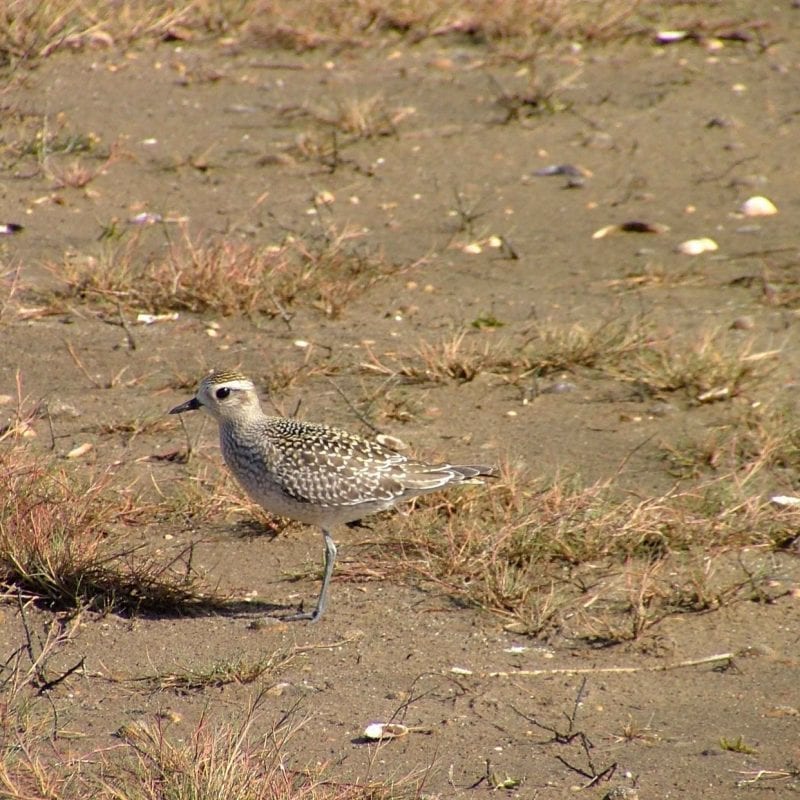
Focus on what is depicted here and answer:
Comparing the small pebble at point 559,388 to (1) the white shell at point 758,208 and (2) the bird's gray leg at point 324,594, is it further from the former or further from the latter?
(1) the white shell at point 758,208

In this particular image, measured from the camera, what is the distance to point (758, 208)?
30.9 ft

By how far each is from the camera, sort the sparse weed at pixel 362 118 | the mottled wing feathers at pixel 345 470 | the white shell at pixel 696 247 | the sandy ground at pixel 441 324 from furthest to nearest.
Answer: the sparse weed at pixel 362 118 → the white shell at pixel 696 247 → the mottled wing feathers at pixel 345 470 → the sandy ground at pixel 441 324

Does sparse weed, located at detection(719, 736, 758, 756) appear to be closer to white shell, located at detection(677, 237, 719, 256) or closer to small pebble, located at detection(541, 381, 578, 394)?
small pebble, located at detection(541, 381, 578, 394)

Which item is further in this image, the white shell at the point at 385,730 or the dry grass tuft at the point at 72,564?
the dry grass tuft at the point at 72,564

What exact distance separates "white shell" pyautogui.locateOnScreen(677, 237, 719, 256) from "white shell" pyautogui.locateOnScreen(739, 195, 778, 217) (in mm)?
542

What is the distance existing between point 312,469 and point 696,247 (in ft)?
13.7

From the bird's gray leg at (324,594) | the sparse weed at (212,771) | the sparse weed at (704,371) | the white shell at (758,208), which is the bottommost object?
the white shell at (758,208)

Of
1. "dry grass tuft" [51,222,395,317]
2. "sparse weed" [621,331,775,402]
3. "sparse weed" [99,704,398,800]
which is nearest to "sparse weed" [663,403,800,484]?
"sparse weed" [621,331,775,402]

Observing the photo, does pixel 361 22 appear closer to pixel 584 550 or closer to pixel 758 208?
pixel 758 208

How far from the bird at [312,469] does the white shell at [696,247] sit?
3626 mm

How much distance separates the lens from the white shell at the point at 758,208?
30.8 ft

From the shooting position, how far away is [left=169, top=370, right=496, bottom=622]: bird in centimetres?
551

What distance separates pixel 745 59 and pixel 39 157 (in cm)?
590

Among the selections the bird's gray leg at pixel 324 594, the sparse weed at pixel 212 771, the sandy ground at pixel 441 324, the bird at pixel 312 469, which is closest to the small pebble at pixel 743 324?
the sandy ground at pixel 441 324
